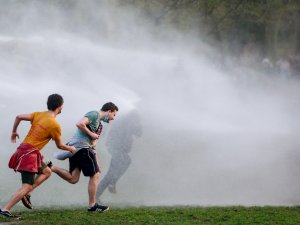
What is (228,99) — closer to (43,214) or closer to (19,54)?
(19,54)

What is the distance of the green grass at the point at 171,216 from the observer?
932 centimetres

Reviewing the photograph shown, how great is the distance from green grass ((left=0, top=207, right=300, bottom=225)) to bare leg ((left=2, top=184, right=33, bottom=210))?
0.66 feet

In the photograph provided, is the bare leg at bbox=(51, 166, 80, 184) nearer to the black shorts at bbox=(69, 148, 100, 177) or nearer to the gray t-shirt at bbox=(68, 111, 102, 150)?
the black shorts at bbox=(69, 148, 100, 177)

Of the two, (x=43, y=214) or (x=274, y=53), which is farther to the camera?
(x=274, y=53)

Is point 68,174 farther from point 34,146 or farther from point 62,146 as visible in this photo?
point 34,146

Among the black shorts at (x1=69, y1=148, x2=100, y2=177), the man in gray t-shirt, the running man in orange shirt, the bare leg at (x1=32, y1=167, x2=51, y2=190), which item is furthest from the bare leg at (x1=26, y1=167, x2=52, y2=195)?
the black shorts at (x1=69, y1=148, x2=100, y2=177)

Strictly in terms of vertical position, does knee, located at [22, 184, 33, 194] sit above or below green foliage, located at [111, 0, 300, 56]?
below

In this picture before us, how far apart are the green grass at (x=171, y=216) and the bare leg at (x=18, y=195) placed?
0.20 metres

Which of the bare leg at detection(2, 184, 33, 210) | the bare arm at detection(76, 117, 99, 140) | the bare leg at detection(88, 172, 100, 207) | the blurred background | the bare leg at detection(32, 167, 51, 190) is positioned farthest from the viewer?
the blurred background

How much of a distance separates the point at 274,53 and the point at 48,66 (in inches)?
714

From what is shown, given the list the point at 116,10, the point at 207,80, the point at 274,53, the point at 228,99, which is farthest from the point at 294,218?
the point at 274,53

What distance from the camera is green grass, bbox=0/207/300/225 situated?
932 centimetres

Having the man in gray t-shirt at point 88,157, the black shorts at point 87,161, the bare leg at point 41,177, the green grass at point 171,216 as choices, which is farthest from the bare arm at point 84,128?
the green grass at point 171,216

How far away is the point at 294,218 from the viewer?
32.2 feet
